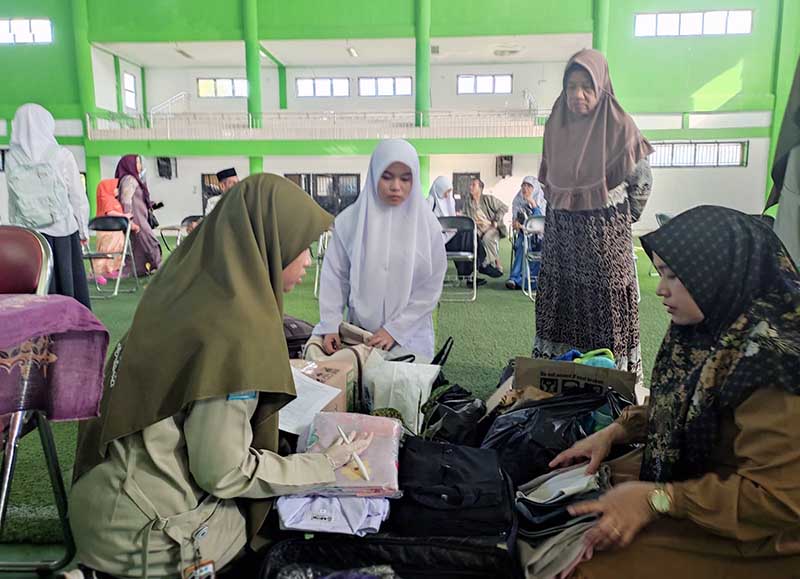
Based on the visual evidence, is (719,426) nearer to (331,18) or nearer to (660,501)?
(660,501)

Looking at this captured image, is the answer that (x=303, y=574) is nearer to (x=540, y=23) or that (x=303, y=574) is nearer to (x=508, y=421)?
(x=508, y=421)

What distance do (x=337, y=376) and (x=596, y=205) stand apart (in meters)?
1.39

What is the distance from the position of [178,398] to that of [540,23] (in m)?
13.4

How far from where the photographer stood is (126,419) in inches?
48.2

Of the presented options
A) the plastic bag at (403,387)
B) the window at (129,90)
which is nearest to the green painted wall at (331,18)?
the window at (129,90)

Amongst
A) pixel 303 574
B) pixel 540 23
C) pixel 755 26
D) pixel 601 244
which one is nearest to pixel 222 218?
pixel 303 574

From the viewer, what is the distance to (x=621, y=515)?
3.95ft

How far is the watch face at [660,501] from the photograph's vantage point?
119 centimetres

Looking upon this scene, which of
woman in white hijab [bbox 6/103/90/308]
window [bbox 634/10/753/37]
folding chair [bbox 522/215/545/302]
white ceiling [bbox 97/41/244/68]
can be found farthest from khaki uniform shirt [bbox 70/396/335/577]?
window [bbox 634/10/753/37]

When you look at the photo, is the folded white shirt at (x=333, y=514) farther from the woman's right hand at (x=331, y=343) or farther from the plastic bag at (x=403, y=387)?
the woman's right hand at (x=331, y=343)

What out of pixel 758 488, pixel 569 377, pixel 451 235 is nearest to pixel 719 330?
pixel 758 488

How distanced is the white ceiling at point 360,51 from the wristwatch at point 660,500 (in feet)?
43.9

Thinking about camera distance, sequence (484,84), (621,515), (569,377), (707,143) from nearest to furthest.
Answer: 1. (621,515)
2. (569,377)
3. (707,143)
4. (484,84)

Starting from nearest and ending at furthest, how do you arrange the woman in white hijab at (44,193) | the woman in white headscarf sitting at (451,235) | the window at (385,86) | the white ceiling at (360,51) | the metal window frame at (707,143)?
1. the woman in white hijab at (44,193)
2. the woman in white headscarf sitting at (451,235)
3. the white ceiling at (360,51)
4. the metal window frame at (707,143)
5. the window at (385,86)
